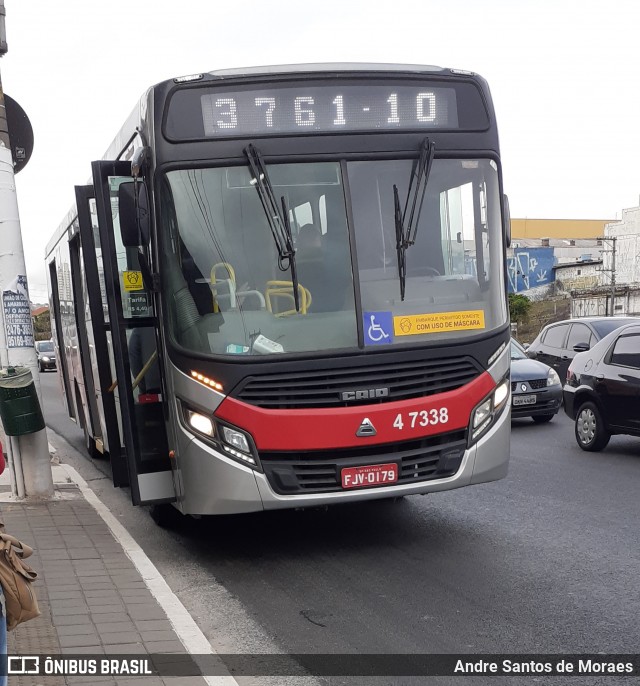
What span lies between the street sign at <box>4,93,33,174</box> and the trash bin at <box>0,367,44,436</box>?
201 centimetres

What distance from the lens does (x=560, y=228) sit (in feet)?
472

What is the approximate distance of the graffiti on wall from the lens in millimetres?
103938

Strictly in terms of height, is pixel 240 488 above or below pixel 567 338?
above

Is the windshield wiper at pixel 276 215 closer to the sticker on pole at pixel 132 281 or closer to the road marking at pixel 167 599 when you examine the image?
the sticker on pole at pixel 132 281

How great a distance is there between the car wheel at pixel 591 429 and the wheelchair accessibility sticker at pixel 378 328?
6589mm

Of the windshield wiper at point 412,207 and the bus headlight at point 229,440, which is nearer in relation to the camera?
the bus headlight at point 229,440

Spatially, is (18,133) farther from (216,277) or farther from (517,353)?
(517,353)

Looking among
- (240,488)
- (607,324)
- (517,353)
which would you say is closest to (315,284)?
(240,488)

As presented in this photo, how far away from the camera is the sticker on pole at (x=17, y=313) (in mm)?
10000

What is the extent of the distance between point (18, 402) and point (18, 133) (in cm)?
264

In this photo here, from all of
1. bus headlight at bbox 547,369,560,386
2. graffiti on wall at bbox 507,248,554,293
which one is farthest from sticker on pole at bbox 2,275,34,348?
graffiti on wall at bbox 507,248,554,293

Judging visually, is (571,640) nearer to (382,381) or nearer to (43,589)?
(382,381)

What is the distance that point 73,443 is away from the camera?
17875 millimetres

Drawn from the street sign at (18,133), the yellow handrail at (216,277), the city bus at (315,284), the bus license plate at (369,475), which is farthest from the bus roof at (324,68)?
the street sign at (18,133)
